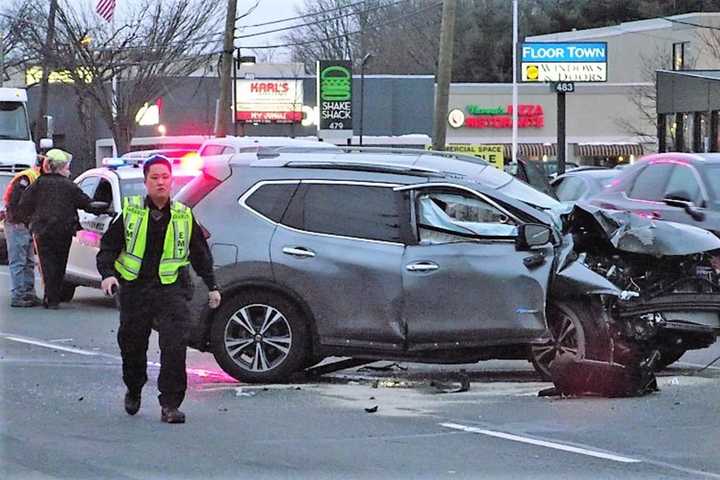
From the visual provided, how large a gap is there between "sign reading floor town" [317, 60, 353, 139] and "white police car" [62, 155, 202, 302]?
19.1 meters

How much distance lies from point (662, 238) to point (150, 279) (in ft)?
12.9

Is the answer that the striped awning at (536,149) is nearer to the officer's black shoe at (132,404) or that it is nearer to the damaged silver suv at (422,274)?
the damaged silver suv at (422,274)

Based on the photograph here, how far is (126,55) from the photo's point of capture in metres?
43.8

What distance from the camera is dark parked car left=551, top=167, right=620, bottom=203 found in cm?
1756

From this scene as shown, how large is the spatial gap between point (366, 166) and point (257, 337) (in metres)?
1.54

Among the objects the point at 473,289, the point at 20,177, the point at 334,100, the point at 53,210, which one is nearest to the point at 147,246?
the point at 473,289

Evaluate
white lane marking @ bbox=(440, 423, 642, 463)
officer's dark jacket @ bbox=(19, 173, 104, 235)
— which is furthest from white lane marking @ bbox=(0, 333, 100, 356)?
white lane marking @ bbox=(440, 423, 642, 463)

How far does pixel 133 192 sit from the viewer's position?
15.6 meters

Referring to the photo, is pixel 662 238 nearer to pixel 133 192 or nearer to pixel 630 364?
pixel 630 364

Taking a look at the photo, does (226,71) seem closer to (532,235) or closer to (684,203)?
(684,203)

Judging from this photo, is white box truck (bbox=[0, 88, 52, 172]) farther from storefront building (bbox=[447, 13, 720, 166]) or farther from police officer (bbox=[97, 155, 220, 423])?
storefront building (bbox=[447, 13, 720, 166])

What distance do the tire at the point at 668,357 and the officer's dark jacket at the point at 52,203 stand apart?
268 inches

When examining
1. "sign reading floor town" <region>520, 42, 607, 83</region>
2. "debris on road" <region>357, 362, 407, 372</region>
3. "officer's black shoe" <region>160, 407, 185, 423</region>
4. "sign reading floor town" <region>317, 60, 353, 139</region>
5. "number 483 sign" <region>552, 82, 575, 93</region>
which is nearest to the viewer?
"officer's black shoe" <region>160, 407, 185, 423</region>

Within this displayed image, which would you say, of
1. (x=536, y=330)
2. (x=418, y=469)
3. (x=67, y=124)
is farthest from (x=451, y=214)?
(x=67, y=124)
